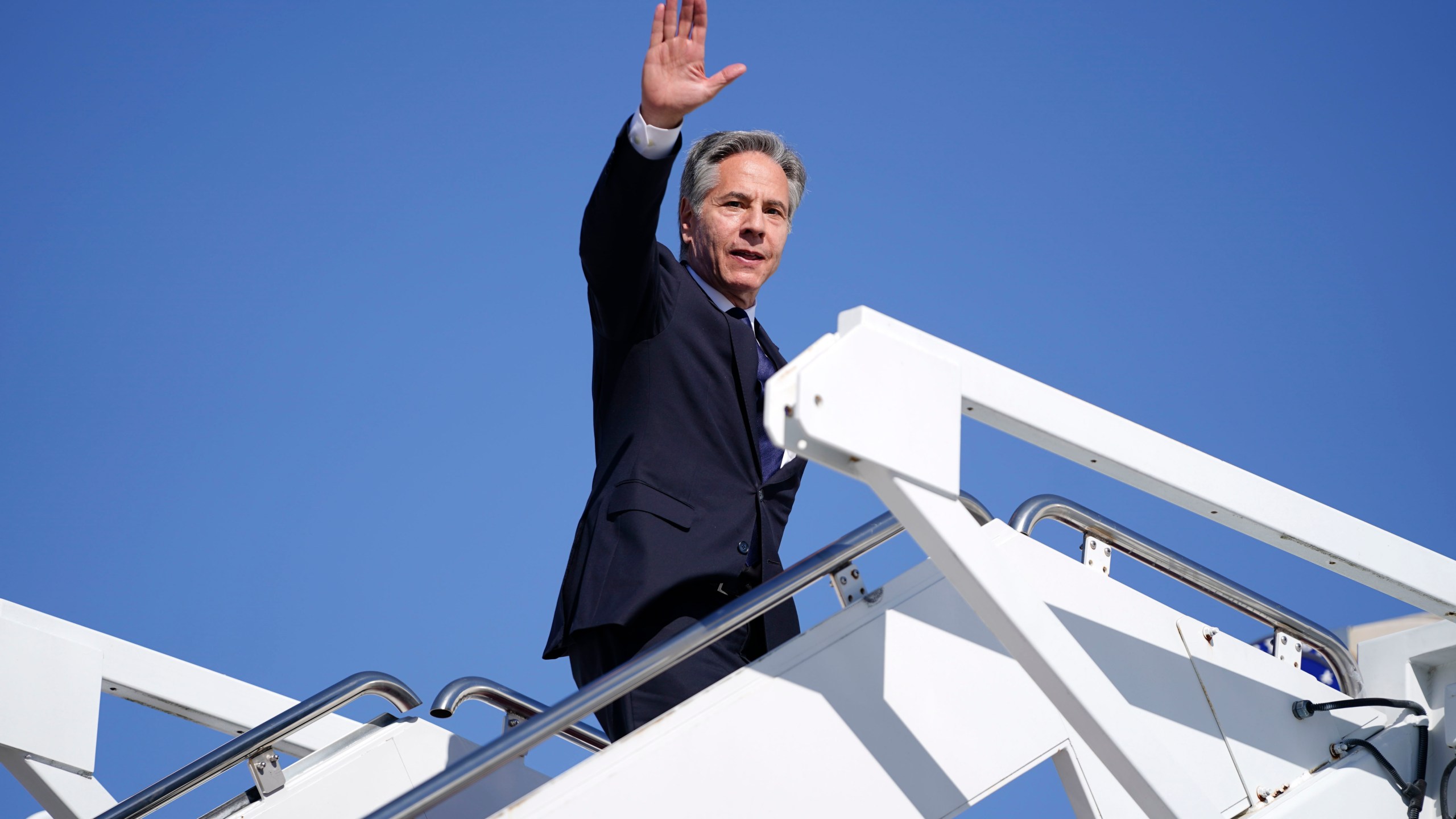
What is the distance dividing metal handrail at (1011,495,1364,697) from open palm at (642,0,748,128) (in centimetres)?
110

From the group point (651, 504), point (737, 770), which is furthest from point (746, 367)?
point (737, 770)

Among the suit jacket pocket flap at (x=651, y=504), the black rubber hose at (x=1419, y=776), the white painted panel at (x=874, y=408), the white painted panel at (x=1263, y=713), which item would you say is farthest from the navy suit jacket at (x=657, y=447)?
the black rubber hose at (x=1419, y=776)

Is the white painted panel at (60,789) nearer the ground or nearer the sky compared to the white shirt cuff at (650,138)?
nearer the ground

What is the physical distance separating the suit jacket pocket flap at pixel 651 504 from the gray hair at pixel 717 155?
3.24 ft

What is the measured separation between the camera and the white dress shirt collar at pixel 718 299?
3369 mm

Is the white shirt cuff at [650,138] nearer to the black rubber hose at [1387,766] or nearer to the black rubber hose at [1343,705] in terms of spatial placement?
the black rubber hose at [1343,705]

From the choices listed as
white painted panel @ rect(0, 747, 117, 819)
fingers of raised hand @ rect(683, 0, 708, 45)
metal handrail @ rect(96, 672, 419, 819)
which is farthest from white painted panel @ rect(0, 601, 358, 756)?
fingers of raised hand @ rect(683, 0, 708, 45)

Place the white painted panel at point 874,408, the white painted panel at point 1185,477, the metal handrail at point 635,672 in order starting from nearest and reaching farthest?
the white painted panel at point 874,408, the white painted panel at point 1185,477, the metal handrail at point 635,672

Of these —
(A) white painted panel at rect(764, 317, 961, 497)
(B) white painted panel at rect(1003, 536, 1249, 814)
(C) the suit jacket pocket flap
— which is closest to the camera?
(A) white painted panel at rect(764, 317, 961, 497)

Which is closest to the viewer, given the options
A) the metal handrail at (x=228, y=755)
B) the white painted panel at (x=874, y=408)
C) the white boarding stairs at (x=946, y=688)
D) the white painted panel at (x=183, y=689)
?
the white painted panel at (x=874, y=408)

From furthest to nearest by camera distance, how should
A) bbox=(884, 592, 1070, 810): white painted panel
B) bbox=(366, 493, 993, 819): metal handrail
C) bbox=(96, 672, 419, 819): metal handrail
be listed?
1. bbox=(96, 672, 419, 819): metal handrail
2. bbox=(884, 592, 1070, 810): white painted panel
3. bbox=(366, 493, 993, 819): metal handrail

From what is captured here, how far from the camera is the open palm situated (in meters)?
2.54

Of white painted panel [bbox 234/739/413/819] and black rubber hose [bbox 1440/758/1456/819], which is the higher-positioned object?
white painted panel [bbox 234/739/413/819]

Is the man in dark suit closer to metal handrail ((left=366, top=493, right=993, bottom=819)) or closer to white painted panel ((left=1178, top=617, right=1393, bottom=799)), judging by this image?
metal handrail ((left=366, top=493, right=993, bottom=819))
